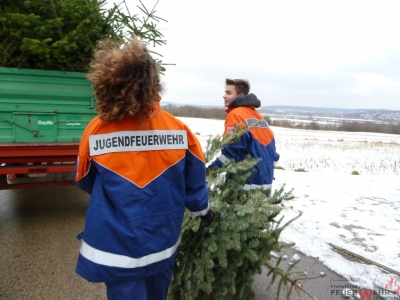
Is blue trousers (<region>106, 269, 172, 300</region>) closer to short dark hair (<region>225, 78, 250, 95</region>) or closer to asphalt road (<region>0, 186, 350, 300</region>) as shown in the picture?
asphalt road (<region>0, 186, 350, 300</region>)

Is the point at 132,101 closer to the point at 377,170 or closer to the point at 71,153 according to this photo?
the point at 71,153

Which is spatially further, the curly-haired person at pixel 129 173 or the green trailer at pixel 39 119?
the green trailer at pixel 39 119

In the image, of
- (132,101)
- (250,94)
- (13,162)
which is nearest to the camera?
(132,101)

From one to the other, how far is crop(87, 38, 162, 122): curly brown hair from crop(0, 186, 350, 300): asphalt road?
2009 millimetres

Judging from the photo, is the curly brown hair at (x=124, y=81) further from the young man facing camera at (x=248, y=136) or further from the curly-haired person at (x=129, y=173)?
the young man facing camera at (x=248, y=136)

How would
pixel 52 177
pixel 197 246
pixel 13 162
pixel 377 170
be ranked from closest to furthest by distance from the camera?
1. pixel 197 246
2. pixel 13 162
3. pixel 52 177
4. pixel 377 170

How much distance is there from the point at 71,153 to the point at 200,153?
9.72 ft

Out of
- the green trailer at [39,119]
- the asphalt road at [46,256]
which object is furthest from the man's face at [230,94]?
the green trailer at [39,119]

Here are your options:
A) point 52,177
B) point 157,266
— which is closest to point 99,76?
point 157,266

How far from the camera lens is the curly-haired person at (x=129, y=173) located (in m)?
1.67

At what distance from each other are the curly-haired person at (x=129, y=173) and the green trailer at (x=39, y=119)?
2.71 meters

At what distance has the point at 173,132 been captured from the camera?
1.88 m

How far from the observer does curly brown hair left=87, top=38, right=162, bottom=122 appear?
1.63 meters

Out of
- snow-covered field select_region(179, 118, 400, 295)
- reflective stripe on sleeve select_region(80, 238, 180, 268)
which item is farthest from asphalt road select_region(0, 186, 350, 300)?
reflective stripe on sleeve select_region(80, 238, 180, 268)
